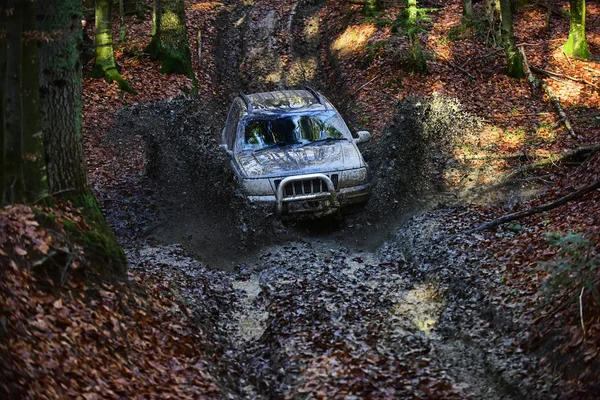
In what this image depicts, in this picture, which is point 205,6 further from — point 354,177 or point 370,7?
point 354,177

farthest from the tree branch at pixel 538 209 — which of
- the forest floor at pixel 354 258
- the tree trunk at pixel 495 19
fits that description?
the tree trunk at pixel 495 19

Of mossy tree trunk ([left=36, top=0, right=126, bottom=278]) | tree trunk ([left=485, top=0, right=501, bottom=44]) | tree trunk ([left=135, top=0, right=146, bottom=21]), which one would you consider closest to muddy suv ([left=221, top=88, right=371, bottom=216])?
mossy tree trunk ([left=36, top=0, right=126, bottom=278])

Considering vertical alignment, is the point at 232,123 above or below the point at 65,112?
below

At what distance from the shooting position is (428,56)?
18547 mm

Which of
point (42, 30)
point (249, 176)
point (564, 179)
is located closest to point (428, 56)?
point (564, 179)

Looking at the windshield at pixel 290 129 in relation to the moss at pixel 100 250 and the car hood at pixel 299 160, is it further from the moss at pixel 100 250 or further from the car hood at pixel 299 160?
the moss at pixel 100 250

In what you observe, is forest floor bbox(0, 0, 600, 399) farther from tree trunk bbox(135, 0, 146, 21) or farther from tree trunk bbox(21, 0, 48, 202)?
tree trunk bbox(135, 0, 146, 21)

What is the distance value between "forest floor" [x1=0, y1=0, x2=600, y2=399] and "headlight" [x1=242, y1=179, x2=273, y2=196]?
12.6 inches

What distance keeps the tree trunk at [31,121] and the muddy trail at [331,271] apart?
237 centimetres

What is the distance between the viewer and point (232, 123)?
43.1ft

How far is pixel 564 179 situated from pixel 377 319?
481 centimetres

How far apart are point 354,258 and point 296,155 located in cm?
208

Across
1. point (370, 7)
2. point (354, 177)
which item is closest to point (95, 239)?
point (354, 177)

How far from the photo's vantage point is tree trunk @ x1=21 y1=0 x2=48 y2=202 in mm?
6875
